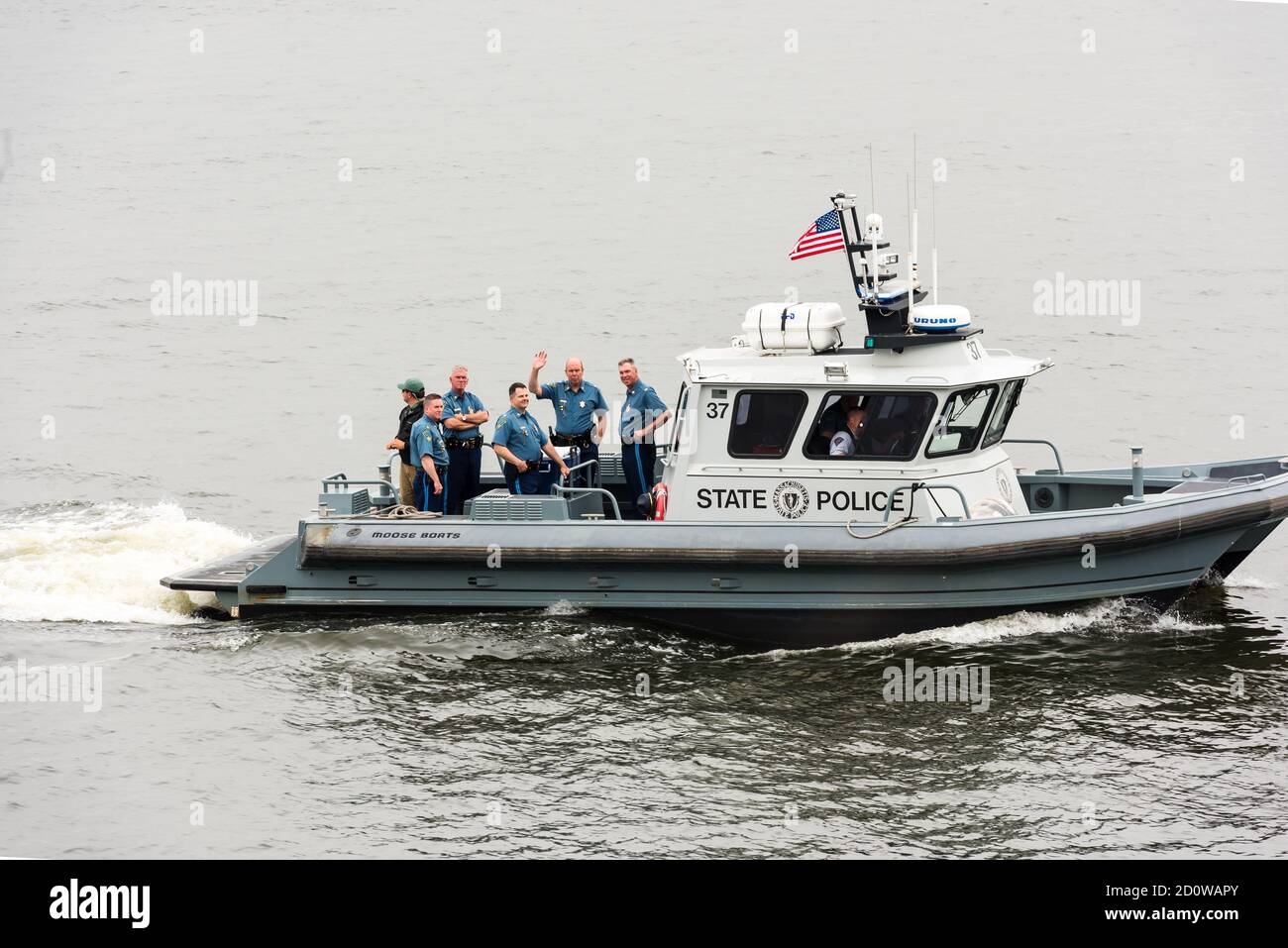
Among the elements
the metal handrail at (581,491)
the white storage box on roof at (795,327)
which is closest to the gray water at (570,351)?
the metal handrail at (581,491)

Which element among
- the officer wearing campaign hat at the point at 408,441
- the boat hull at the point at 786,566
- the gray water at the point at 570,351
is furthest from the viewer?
the officer wearing campaign hat at the point at 408,441

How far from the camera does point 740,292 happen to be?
22812 millimetres

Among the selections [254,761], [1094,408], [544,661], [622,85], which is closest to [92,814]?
[254,761]

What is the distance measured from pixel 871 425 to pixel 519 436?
2818 millimetres

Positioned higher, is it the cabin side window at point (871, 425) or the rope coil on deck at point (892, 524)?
the cabin side window at point (871, 425)

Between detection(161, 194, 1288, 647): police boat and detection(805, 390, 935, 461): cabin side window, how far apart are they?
1cm

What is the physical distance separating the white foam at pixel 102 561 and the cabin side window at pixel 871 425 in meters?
5.22

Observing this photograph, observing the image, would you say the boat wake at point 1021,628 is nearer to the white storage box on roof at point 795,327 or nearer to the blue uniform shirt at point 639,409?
the blue uniform shirt at point 639,409

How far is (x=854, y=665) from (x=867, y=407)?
191 centimetres

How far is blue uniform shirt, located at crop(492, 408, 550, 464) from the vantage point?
11.6 meters

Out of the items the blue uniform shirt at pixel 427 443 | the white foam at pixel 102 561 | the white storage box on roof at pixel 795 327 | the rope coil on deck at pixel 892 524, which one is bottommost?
the white foam at pixel 102 561

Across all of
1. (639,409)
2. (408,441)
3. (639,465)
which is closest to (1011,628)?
(639,465)

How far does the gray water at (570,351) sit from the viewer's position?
8727mm
